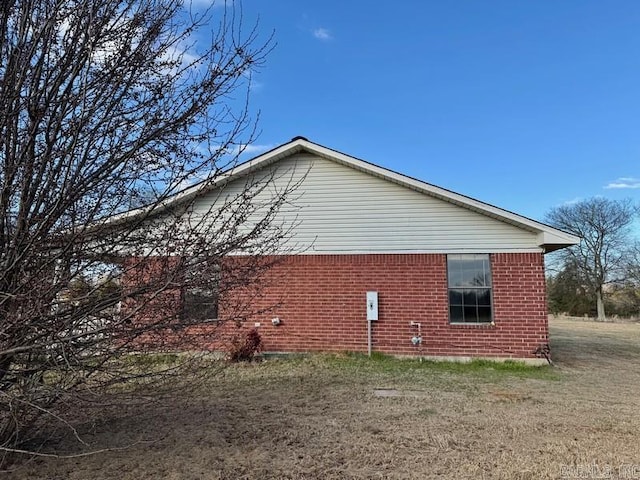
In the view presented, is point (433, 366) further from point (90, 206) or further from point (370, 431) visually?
point (90, 206)

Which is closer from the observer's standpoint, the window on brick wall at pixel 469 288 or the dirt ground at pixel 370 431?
the dirt ground at pixel 370 431

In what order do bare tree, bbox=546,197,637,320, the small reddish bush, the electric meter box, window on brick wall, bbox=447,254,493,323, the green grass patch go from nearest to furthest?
the green grass patch < the small reddish bush < window on brick wall, bbox=447,254,493,323 < the electric meter box < bare tree, bbox=546,197,637,320

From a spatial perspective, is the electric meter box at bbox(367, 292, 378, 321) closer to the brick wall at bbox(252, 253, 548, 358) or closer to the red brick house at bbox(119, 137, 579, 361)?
the red brick house at bbox(119, 137, 579, 361)

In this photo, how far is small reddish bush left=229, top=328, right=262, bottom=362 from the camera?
10.7 metres

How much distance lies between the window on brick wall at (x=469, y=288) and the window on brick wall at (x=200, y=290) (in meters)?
7.71

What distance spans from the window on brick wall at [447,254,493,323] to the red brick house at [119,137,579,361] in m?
0.02

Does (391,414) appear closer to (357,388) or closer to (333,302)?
(357,388)

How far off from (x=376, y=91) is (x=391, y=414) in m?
10.6

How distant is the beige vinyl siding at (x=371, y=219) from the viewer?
11.0 meters

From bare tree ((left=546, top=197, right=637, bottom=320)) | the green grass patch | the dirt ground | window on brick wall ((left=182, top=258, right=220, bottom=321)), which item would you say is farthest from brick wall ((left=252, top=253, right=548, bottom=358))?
bare tree ((left=546, top=197, right=637, bottom=320))

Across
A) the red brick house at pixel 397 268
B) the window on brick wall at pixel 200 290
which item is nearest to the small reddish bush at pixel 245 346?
the red brick house at pixel 397 268

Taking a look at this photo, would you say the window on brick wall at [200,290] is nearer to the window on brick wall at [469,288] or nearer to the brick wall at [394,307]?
the brick wall at [394,307]

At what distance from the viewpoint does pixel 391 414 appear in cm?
629

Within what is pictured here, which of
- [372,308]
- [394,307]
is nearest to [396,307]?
[394,307]
